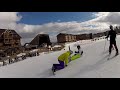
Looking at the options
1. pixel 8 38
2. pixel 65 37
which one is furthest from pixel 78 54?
pixel 8 38

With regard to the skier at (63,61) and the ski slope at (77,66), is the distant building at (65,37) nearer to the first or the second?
the ski slope at (77,66)

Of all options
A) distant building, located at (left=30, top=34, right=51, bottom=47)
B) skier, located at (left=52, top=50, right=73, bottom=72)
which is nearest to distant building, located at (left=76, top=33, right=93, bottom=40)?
skier, located at (left=52, top=50, right=73, bottom=72)

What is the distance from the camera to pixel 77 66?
5027mm

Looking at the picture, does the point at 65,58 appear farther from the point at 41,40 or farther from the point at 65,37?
the point at 41,40

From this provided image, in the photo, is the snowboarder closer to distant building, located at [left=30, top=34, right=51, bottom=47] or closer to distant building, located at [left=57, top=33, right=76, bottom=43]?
distant building, located at [left=57, top=33, right=76, bottom=43]

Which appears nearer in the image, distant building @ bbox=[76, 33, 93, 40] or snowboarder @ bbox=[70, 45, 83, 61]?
distant building @ bbox=[76, 33, 93, 40]

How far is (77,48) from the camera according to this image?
5.45 m

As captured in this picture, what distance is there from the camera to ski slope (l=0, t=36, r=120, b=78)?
184 inches

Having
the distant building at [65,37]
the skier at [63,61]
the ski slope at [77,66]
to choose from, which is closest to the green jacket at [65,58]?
the skier at [63,61]
